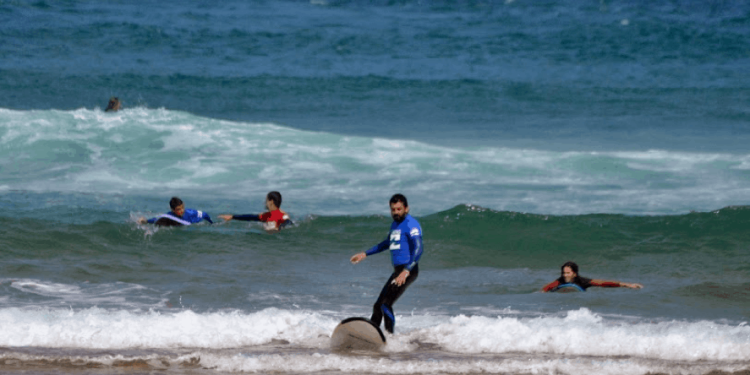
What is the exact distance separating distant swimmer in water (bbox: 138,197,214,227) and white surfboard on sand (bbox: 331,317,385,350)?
7257mm

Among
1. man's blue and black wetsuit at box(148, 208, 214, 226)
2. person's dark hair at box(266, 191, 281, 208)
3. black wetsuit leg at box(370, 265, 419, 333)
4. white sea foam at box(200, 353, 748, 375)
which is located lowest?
white sea foam at box(200, 353, 748, 375)

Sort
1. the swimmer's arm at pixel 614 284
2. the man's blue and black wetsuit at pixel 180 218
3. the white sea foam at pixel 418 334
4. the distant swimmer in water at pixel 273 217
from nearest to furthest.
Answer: the white sea foam at pixel 418 334, the swimmer's arm at pixel 614 284, the man's blue and black wetsuit at pixel 180 218, the distant swimmer in water at pixel 273 217

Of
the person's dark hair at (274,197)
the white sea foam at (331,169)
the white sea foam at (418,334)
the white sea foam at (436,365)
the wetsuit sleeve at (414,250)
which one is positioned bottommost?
the white sea foam at (436,365)

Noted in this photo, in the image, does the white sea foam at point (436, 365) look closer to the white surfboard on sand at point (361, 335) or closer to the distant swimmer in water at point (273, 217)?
the white surfboard on sand at point (361, 335)

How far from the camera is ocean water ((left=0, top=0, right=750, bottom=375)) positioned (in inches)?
330

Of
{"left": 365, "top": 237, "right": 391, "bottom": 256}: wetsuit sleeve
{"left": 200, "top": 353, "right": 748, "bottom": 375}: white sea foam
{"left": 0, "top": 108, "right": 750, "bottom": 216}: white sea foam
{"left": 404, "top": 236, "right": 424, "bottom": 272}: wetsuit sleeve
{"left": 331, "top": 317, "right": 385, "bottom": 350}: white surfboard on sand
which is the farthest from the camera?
{"left": 0, "top": 108, "right": 750, "bottom": 216}: white sea foam

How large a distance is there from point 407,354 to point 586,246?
732 centimetres

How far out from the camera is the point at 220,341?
8.30 meters

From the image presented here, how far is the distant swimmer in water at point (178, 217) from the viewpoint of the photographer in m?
14.7

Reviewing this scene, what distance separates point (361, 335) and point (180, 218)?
757 cm

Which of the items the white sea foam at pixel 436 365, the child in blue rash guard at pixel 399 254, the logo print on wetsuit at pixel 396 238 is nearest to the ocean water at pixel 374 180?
the white sea foam at pixel 436 365

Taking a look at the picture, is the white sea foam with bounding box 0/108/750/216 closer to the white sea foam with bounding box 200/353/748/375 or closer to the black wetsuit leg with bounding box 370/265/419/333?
the black wetsuit leg with bounding box 370/265/419/333

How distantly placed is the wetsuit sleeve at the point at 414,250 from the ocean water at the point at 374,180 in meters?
0.76

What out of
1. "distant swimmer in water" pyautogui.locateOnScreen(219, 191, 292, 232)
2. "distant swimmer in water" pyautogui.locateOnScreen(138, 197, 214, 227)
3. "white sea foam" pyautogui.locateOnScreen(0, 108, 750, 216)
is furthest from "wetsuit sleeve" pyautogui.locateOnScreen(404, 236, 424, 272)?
"white sea foam" pyautogui.locateOnScreen(0, 108, 750, 216)
